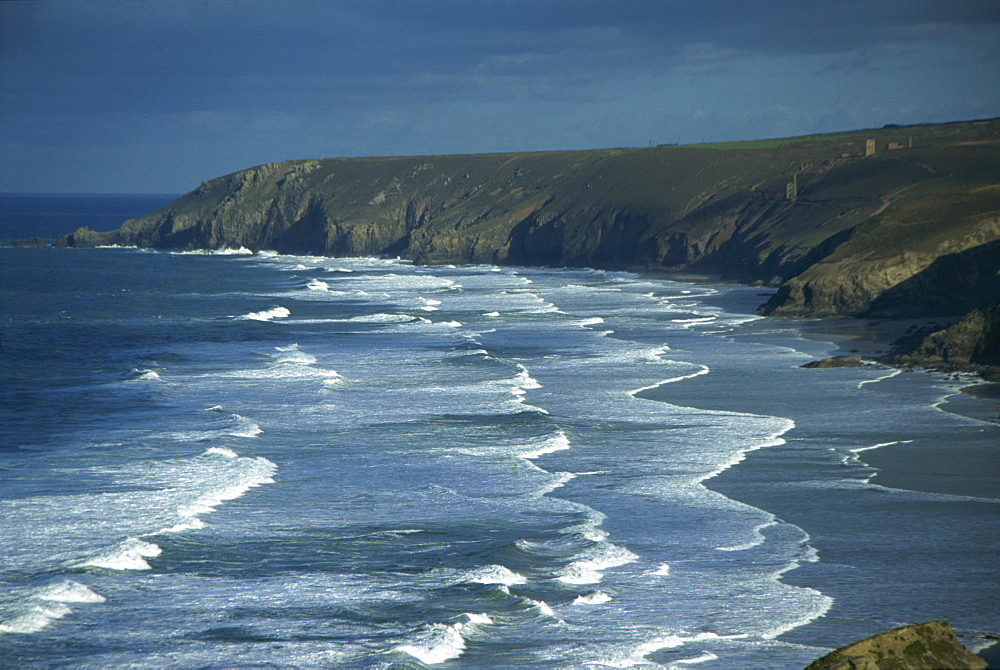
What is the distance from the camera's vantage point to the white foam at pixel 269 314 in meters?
55.3

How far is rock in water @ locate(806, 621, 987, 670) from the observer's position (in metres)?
9.89

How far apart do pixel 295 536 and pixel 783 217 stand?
65.7m

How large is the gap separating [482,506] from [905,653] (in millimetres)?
10769

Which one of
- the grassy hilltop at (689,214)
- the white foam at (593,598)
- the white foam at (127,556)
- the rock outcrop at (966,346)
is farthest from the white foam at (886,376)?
the white foam at (127,556)

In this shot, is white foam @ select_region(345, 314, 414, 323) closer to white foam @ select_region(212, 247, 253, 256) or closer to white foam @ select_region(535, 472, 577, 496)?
white foam @ select_region(535, 472, 577, 496)

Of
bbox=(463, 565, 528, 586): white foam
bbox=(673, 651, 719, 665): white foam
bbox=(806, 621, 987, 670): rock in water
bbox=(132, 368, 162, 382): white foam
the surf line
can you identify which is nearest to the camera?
bbox=(806, 621, 987, 670): rock in water

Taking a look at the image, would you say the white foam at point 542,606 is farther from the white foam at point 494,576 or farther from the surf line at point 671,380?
the surf line at point 671,380

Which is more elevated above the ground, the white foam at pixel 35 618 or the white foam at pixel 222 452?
the white foam at pixel 222 452

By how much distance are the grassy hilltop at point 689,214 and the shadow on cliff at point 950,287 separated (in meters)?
0.06

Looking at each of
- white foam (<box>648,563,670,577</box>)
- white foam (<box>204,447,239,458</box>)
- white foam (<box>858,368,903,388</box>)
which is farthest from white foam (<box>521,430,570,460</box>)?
white foam (<box>858,368,903,388</box>)

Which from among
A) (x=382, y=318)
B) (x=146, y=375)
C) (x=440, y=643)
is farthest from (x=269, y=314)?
(x=440, y=643)

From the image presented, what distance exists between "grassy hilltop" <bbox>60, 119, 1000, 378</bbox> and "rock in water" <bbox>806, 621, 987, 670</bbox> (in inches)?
1009

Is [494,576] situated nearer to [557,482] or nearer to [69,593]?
[69,593]

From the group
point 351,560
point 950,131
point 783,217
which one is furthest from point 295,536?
point 950,131
